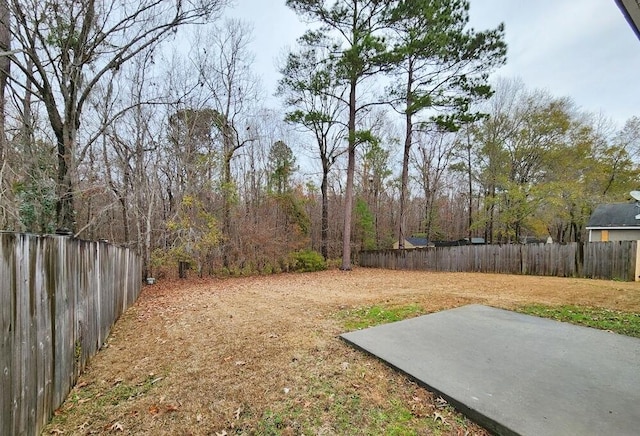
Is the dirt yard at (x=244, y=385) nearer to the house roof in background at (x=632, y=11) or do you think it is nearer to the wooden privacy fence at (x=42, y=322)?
the wooden privacy fence at (x=42, y=322)

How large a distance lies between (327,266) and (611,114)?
18.9 m

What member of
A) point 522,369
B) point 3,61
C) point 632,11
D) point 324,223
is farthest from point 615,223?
point 3,61

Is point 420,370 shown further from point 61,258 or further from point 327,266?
point 327,266

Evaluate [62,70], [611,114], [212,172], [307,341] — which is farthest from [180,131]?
[611,114]

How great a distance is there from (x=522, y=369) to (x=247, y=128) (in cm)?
1193

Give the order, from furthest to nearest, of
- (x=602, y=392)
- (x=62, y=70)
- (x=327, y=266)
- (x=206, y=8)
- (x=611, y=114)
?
1. (x=611, y=114)
2. (x=327, y=266)
3. (x=206, y=8)
4. (x=62, y=70)
5. (x=602, y=392)

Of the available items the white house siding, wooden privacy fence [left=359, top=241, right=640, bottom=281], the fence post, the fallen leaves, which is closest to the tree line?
the white house siding

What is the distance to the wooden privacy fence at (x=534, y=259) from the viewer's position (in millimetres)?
8523

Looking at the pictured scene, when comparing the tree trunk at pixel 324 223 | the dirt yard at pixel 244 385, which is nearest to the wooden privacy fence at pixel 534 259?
the tree trunk at pixel 324 223

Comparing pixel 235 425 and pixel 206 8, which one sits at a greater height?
pixel 206 8

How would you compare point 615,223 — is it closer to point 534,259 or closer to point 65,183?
point 534,259

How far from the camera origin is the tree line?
6.39 meters

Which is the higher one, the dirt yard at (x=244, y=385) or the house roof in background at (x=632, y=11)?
the house roof in background at (x=632, y=11)

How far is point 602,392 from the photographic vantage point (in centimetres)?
209
